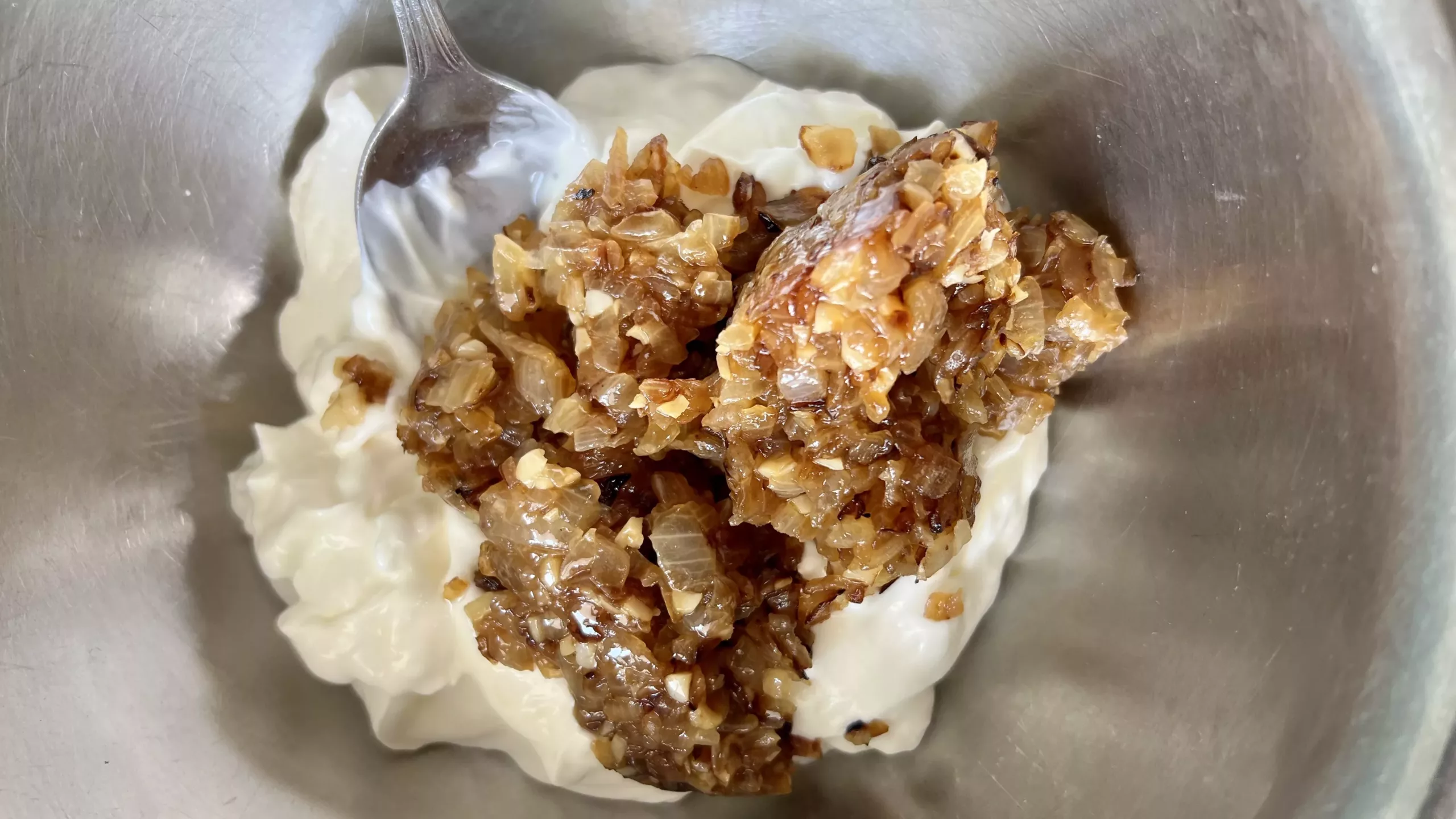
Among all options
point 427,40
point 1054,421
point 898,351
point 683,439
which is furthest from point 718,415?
point 427,40

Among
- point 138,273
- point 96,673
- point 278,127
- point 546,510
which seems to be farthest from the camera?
point 278,127

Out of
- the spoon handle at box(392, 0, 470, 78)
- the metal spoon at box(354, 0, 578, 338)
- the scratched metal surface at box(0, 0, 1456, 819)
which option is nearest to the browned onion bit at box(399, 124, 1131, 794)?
the metal spoon at box(354, 0, 578, 338)

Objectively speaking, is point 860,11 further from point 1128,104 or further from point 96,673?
point 96,673

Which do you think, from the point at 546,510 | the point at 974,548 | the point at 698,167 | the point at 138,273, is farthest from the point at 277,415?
the point at 974,548

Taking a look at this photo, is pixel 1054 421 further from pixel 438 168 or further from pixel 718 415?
pixel 438 168

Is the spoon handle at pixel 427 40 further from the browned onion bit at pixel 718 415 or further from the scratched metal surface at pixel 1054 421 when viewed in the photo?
the browned onion bit at pixel 718 415

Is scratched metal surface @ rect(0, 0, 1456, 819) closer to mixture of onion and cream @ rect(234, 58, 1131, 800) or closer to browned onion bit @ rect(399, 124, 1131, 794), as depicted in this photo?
mixture of onion and cream @ rect(234, 58, 1131, 800)
